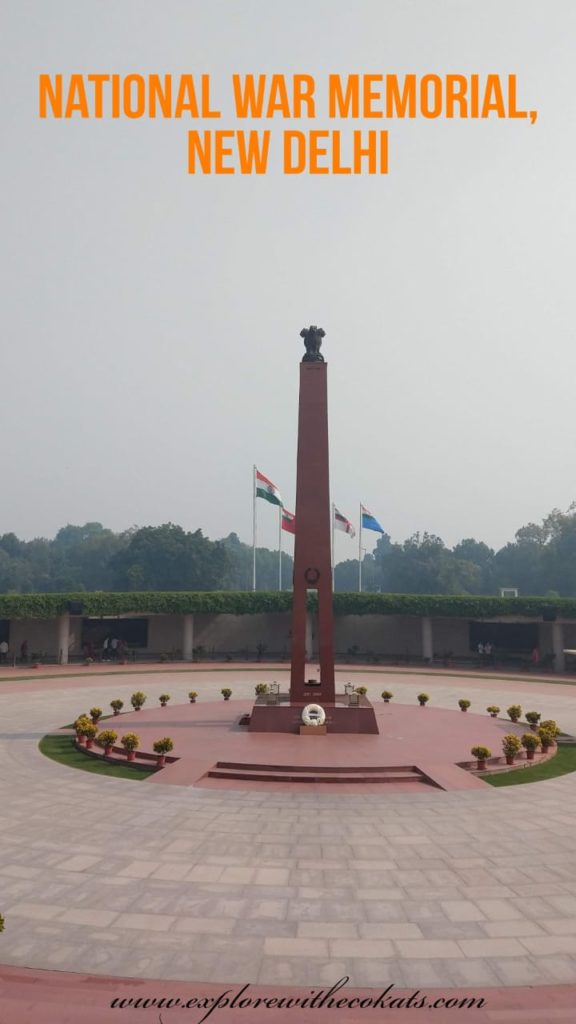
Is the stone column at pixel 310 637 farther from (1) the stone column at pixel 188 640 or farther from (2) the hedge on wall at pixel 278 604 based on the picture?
(1) the stone column at pixel 188 640

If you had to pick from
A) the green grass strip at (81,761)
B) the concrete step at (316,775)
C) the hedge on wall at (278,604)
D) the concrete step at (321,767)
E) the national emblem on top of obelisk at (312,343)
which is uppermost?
the national emblem on top of obelisk at (312,343)

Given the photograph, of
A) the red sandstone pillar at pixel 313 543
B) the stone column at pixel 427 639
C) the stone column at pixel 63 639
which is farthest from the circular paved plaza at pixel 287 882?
the stone column at pixel 427 639

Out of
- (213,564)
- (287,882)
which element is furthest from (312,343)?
(213,564)

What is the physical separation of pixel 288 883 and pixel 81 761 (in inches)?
358

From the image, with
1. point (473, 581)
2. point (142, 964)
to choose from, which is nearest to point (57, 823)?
point (142, 964)

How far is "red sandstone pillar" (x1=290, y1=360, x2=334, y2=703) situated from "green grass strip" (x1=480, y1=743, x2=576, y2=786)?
233 inches

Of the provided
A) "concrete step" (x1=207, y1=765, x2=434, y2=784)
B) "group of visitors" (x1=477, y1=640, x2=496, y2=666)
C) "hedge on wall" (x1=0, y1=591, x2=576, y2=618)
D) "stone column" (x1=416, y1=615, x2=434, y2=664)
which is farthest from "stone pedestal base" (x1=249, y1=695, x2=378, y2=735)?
"group of visitors" (x1=477, y1=640, x2=496, y2=666)

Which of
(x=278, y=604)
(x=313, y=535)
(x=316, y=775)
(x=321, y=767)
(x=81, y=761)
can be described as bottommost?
(x=81, y=761)

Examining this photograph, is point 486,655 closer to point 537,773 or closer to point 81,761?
point 537,773

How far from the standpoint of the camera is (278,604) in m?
44.5

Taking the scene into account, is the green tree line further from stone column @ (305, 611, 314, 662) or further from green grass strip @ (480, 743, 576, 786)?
green grass strip @ (480, 743, 576, 786)

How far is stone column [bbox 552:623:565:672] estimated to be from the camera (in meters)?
42.2

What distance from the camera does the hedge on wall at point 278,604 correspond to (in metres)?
41.0

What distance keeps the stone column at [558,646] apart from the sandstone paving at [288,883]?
28451 millimetres
